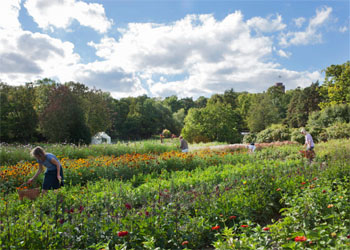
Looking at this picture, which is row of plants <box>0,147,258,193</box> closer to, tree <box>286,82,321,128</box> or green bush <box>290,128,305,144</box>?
green bush <box>290,128,305,144</box>

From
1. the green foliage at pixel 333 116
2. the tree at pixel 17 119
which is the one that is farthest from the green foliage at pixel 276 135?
the tree at pixel 17 119

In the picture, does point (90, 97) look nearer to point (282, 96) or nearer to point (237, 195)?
point (237, 195)

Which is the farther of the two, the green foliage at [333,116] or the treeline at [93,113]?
the green foliage at [333,116]

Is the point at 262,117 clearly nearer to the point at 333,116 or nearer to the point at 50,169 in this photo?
the point at 333,116

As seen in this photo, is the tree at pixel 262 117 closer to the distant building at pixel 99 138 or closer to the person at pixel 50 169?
the distant building at pixel 99 138

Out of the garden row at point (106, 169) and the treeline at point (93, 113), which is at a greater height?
the treeline at point (93, 113)

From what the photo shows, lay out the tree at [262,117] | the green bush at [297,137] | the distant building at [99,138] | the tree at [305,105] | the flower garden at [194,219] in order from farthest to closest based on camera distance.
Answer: the tree at [305,105], the tree at [262,117], the distant building at [99,138], the green bush at [297,137], the flower garden at [194,219]

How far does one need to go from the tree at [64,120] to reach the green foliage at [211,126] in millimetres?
10345

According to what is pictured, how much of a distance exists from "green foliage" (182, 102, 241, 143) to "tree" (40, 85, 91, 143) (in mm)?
10345

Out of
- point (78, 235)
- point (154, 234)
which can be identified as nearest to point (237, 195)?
point (154, 234)

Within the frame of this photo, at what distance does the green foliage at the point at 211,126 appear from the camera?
25.6m

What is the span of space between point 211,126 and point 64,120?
44.1ft

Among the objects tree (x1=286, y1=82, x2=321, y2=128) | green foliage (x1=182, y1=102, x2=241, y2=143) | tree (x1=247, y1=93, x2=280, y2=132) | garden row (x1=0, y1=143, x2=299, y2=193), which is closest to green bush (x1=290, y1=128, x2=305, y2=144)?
green foliage (x1=182, y1=102, x2=241, y2=143)

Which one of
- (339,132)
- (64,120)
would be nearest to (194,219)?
(64,120)
